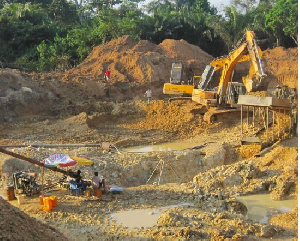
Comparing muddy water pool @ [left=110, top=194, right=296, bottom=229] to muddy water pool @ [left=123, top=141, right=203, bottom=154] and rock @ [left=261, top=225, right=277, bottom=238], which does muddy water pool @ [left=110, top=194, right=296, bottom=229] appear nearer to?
rock @ [left=261, top=225, right=277, bottom=238]

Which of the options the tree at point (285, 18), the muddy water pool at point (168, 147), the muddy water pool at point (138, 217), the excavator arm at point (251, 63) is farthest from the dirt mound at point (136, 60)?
the muddy water pool at point (138, 217)

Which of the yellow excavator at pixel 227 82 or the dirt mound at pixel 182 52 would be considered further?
the dirt mound at pixel 182 52

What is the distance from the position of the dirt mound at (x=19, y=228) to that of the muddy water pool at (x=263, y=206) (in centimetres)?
517

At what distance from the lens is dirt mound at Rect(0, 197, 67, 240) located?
7082 millimetres

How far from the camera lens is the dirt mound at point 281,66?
86.7 feet

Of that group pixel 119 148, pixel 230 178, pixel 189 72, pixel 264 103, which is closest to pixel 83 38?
pixel 189 72

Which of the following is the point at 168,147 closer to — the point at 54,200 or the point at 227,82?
the point at 227,82

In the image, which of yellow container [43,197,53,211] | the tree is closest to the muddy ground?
yellow container [43,197,53,211]

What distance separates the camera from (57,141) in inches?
709

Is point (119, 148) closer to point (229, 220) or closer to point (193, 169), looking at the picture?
point (193, 169)

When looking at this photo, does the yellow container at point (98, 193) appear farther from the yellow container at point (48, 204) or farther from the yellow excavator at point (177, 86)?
the yellow excavator at point (177, 86)

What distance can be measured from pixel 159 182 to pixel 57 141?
556cm

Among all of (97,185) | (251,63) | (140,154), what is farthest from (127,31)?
(97,185)

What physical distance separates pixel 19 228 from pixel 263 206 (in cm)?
655
